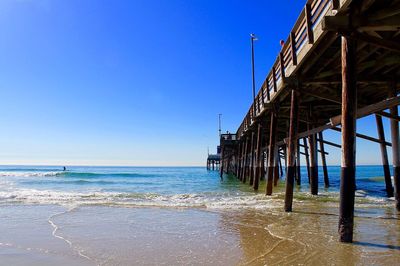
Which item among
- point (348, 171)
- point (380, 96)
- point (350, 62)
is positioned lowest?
point (348, 171)

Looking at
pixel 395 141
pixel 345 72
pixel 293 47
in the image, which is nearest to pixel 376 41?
pixel 345 72

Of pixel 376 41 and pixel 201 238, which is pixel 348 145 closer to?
pixel 376 41

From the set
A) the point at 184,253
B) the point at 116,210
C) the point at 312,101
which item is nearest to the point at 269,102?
the point at 312,101

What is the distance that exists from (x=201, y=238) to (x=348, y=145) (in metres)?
3.41

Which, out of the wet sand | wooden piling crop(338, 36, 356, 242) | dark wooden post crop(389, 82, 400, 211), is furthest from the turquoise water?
wooden piling crop(338, 36, 356, 242)

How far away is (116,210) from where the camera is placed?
39.3 ft

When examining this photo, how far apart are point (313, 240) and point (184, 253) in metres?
2.42

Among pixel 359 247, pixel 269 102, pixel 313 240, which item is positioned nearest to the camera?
pixel 359 247

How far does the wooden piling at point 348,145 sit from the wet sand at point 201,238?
422 mm

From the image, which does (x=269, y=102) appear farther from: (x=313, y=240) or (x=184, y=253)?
(x=184, y=253)

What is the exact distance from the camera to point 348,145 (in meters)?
5.80

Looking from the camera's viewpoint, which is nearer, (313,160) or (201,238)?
(201,238)

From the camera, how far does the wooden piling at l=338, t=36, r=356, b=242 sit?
5789mm

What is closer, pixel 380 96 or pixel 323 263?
pixel 323 263
